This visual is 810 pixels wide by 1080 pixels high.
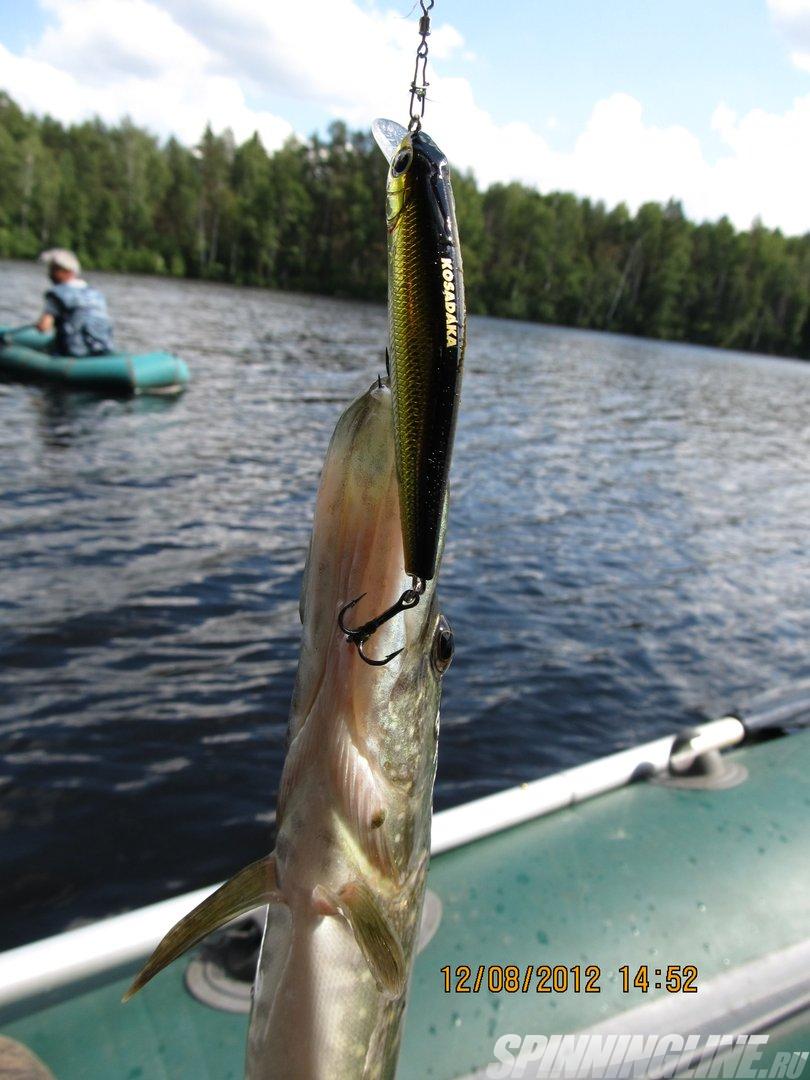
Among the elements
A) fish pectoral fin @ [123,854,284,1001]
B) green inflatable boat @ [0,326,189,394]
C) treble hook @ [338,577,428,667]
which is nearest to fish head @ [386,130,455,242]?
treble hook @ [338,577,428,667]

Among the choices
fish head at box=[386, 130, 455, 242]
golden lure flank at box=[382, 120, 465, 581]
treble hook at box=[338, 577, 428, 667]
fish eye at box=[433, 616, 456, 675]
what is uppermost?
fish head at box=[386, 130, 455, 242]

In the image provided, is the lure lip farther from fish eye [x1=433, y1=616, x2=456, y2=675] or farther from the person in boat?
the person in boat

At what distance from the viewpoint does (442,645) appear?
172 cm

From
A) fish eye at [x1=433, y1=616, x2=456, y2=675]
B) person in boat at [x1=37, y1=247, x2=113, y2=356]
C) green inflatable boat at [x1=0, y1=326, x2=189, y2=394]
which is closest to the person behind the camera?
fish eye at [x1=433, y1=616, x2=456, y2=675]

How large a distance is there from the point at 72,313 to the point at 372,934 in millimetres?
19355

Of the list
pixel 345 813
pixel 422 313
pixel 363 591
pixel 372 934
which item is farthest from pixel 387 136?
pixel 372 934

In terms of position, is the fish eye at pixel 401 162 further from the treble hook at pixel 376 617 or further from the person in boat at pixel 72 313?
the person in boat at pixel 72 313

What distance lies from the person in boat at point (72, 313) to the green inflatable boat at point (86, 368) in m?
0.38

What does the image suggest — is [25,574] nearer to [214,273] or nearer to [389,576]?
[389,576]

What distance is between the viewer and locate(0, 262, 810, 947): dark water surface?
5.98m

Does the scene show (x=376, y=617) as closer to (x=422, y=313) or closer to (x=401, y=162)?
(x=422, y=313)

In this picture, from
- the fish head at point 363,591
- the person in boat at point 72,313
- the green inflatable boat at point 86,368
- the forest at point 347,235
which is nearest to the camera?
the fish head at point 363,591

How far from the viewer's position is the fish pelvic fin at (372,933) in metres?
1.56

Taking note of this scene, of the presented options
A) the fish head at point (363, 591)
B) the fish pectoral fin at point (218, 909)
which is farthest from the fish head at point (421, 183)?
the fish pectoral fin at point (218, 909)
